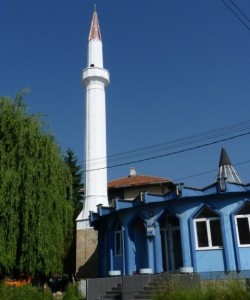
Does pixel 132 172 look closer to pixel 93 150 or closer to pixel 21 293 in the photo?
pixel 93 150

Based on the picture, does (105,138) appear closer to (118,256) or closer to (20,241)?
(118,256)

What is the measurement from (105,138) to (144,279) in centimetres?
1611

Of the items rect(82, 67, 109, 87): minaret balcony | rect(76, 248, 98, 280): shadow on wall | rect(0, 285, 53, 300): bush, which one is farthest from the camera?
rect(82, 67, 109, 87): minaret balcony

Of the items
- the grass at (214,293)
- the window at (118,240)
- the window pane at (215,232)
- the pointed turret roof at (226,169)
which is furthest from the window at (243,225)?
the pointed turret roof at (226,169)

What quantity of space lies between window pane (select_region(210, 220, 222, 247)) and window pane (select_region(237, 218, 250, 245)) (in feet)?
3.01

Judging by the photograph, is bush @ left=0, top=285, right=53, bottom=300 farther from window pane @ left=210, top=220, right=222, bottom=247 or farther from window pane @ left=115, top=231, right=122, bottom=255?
window pane @ left=210, top=220, right=222, bottom=247

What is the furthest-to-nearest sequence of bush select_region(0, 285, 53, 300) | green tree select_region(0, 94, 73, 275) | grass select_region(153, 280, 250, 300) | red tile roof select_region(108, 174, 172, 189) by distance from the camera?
red tile roof select_region(108, 174, 172, 189) → green tree select_region(0, 94, 73, 275) → bush select_region(0, 285, 53, 300) → grass select_region(153, 280, 250, 300)

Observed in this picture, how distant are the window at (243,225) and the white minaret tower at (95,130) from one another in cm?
1203

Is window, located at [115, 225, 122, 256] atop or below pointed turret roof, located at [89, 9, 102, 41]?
below

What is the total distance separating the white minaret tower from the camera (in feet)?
93.6

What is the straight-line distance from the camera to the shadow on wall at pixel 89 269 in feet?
86.2

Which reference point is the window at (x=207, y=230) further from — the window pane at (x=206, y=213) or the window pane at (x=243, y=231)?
the window pane at (x=243, y=231)

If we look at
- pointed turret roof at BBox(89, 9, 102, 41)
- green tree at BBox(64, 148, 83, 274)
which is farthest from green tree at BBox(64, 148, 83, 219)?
pointed turret roof at BBox(89, 9, 102, 41)

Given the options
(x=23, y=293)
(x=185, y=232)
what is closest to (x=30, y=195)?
(x=23, y=293)
